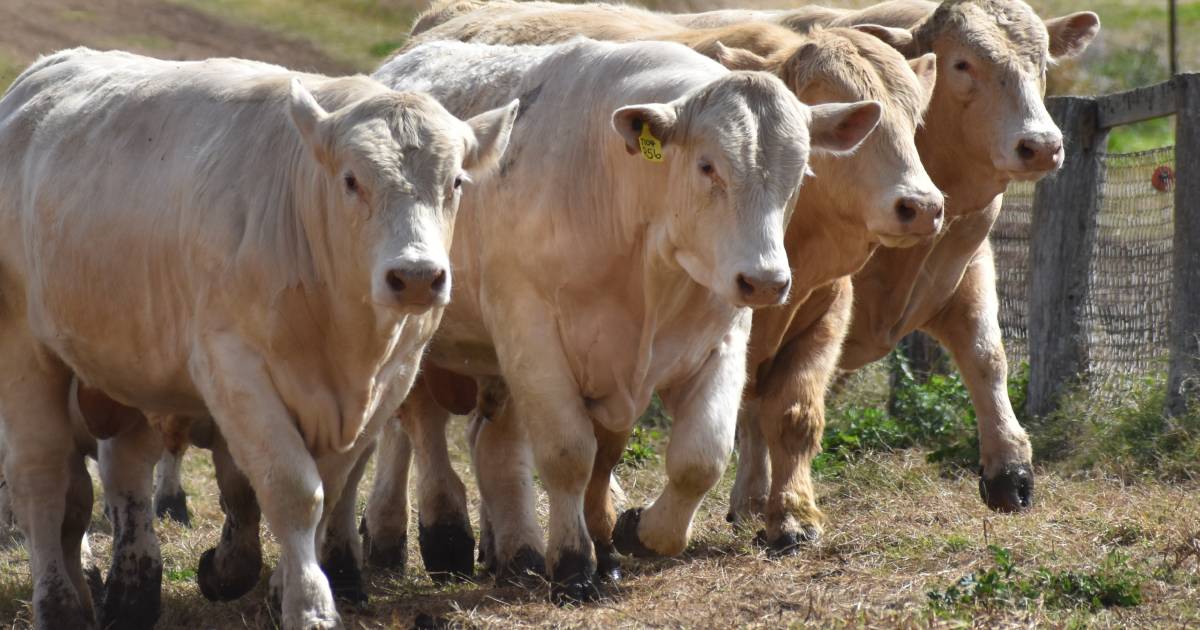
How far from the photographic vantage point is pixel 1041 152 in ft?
24.4

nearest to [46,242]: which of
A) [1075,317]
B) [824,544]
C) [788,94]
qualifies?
[788,94]

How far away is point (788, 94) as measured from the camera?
20.7ft

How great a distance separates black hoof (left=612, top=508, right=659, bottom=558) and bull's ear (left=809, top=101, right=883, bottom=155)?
5.97 feet

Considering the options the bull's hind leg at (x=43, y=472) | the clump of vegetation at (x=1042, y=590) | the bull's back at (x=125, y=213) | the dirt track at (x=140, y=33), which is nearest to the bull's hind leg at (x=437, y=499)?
the bull's hind leg at (x=43, y=472)

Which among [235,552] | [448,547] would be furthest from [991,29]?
[235,552]

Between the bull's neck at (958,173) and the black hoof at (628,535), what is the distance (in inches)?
78.9

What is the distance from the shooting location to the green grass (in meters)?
22.3

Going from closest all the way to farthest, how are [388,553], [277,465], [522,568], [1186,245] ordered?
[277,465]
[522,568]
[388,553]
[1186,245]

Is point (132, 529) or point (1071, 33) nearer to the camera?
point (132, 529)

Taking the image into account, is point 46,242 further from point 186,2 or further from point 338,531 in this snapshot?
point 186,2

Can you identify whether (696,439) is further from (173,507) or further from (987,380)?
(173,507)

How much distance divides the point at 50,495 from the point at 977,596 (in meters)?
3.62

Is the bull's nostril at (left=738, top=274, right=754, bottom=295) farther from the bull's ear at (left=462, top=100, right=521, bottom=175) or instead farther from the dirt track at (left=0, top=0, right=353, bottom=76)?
the dirt track at (left=0, top=0, right=353, bottom=76)

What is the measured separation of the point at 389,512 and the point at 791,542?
6.58 ft
